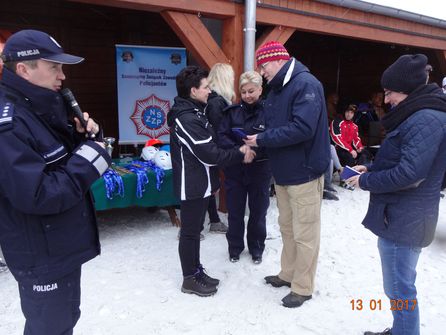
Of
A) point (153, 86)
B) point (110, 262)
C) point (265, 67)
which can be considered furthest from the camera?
point (153, 86)

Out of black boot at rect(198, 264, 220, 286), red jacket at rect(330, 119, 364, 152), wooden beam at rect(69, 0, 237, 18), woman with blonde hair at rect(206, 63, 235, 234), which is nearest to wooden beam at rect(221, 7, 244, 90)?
wooden beam at rect(69, 0, 237, 18)

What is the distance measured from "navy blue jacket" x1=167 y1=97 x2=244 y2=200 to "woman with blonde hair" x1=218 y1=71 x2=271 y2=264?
44 cm

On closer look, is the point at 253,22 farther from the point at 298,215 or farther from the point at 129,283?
the point at 129,283

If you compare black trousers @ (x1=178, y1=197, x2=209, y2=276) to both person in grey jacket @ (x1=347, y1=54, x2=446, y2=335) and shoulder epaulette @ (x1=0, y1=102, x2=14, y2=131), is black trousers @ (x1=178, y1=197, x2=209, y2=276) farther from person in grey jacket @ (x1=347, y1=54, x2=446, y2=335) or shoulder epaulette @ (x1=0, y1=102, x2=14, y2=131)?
shoulder epaulette @ (x1=0, y1=102, x2=14, y2=131)

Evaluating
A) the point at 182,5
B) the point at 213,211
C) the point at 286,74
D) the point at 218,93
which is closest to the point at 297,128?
the point at 286,74

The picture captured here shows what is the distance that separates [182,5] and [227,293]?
110 inches

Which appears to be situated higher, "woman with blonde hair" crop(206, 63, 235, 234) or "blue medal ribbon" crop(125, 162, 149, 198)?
"woman with blonde hair" crop(206, 63, 235, 234)

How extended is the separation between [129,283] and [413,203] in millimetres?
2233

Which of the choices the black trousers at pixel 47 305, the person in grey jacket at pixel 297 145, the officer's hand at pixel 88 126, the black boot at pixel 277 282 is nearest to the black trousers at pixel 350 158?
the black boot at pixel 277 282

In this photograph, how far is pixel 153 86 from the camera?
17.5ft

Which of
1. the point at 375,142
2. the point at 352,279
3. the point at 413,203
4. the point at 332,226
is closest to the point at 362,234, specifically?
the point at 332,226

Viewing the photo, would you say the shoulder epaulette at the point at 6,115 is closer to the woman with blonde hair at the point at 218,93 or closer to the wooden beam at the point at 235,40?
the woman with blonde hair at the point at 218,93

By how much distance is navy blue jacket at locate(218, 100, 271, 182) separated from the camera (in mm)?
3137

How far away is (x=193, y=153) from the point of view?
8.52 feet
